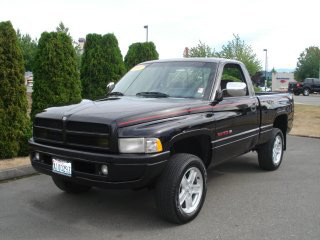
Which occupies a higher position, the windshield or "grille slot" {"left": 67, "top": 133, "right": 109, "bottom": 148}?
the windshield

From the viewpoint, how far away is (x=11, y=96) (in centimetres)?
639

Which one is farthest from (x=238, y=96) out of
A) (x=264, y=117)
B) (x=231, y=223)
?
(x=231, y=223)

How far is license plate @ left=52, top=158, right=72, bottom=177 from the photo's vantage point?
11.7 feet

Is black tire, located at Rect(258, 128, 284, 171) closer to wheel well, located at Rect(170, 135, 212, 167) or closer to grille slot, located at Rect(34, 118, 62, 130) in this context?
wheel well, located at Rect(170, 135, 212, 167)

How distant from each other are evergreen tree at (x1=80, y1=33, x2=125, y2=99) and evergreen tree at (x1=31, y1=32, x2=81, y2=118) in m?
2.43

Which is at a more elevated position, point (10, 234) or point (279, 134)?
point (279, 134)

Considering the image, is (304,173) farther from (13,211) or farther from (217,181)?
(13,211)

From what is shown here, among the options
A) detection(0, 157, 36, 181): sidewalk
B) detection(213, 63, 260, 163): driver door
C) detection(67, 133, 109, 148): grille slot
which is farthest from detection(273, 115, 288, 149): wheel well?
detection(0, 157, 36, 181): sidewalk

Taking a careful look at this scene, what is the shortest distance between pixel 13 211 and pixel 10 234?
0.69m

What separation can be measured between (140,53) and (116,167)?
928 cm

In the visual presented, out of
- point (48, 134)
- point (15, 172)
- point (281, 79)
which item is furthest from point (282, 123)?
point (281, 79)

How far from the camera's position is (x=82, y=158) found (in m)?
3.41

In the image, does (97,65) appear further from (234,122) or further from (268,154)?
(234,122)

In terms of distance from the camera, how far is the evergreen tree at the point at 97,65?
387 inches
